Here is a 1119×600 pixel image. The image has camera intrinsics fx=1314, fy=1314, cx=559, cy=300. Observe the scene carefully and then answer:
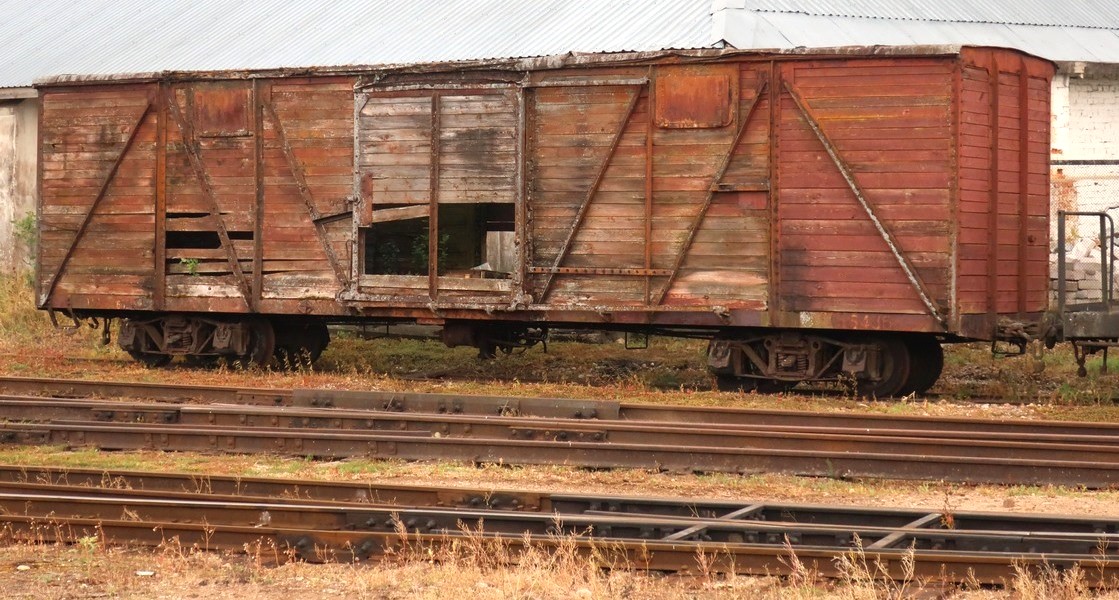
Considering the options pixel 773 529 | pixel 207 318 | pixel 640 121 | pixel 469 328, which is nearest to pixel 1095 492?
pixel 773 529

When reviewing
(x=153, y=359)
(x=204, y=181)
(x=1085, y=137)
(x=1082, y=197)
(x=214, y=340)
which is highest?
(x=1085, y=137)

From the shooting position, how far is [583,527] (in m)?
7.07

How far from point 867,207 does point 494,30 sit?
1059 cm

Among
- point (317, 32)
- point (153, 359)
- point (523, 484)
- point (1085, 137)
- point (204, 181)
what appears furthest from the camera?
point (317, 32)

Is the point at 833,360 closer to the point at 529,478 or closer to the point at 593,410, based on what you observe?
the point at 593,410

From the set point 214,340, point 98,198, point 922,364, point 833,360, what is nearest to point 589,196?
point 833,360

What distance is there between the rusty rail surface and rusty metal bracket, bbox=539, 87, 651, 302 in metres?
2.70

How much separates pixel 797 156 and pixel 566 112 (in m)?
2.44

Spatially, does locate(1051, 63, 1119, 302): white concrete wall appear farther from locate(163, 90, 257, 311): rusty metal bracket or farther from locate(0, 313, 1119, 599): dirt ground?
locate(163, 90, 257, 311): rusty metal bracket

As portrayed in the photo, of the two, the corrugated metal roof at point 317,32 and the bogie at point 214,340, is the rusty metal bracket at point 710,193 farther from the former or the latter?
the corrugated metal roof at point 317,32

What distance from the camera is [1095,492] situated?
8.83m

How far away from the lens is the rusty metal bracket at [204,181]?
1498 centimetres

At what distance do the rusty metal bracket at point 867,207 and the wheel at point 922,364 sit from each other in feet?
2.99

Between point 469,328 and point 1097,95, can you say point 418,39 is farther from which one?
point 1097,95
